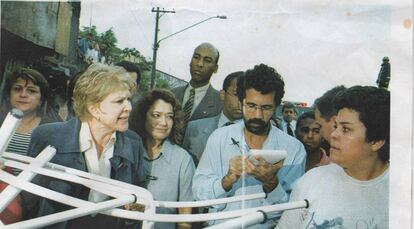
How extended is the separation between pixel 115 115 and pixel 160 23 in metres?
0.22

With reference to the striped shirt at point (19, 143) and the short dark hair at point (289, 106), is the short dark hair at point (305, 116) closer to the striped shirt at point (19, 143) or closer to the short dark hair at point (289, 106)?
the short dark hair at point (289, 106)

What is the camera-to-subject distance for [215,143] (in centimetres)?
109

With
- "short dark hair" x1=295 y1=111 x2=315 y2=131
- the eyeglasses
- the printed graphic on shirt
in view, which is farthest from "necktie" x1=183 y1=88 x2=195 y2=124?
A: the printed graphic on shirt

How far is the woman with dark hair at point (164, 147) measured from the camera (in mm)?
1093

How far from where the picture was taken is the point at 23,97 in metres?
1.15

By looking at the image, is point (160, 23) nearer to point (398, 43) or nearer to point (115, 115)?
point (115, 115)

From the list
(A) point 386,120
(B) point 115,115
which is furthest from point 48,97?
(A) point 386,120

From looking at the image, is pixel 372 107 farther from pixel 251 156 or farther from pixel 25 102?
pixel 25 102

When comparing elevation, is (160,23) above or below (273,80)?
above

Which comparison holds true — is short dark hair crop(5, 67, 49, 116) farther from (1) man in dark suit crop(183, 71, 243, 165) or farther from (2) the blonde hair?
(1) man in dark suit crop(183, 71, 243, 165)

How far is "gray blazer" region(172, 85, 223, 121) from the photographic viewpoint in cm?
109

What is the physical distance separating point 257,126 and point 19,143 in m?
0.52

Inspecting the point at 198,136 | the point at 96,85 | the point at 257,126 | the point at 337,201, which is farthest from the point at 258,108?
the point at 96,85

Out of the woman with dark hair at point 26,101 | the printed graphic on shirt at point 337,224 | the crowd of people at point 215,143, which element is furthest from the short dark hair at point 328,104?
the woman with dark hair at point 26,101
